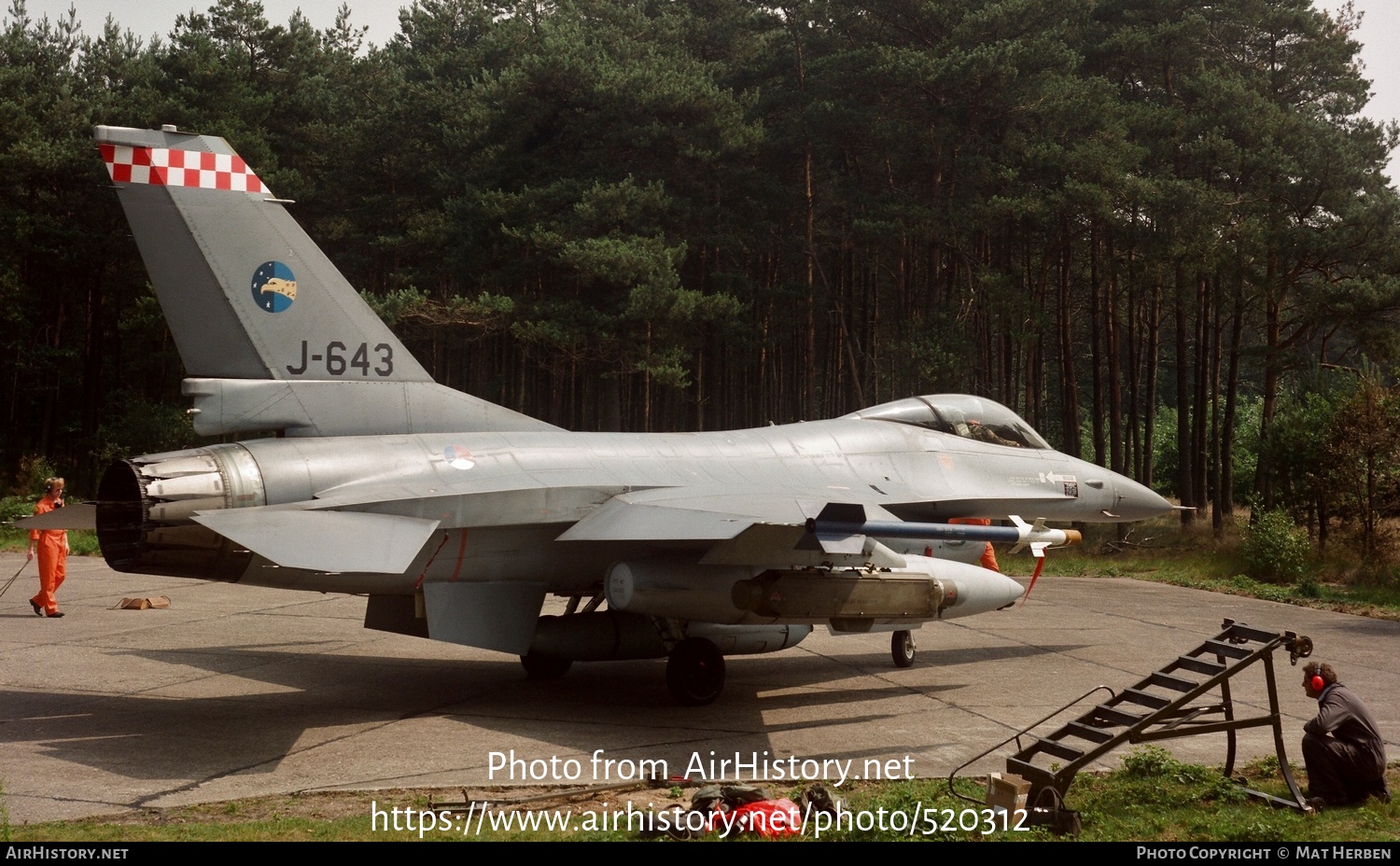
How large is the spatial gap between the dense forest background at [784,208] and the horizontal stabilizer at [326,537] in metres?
20.5

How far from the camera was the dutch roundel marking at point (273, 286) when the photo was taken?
935cm

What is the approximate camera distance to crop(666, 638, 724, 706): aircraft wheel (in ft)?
33.4

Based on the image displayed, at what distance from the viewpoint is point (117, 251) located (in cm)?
3991

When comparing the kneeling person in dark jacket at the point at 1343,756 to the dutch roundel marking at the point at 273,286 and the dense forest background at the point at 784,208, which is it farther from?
the dense forest background at the point at 784,208

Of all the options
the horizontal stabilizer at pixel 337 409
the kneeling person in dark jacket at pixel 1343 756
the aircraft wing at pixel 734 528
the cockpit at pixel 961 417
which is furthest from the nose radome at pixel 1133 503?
the horizontal stabilizer at pixel 337 409

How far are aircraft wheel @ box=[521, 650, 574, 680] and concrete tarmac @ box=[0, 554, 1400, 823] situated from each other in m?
0.14

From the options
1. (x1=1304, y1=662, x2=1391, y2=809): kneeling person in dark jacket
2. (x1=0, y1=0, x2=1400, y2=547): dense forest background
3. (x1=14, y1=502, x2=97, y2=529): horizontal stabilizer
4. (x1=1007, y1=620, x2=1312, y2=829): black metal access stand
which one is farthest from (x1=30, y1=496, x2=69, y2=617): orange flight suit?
(x1=0, y1=0, x2=1400, y2=547): dense forest background

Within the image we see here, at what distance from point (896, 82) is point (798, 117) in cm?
562

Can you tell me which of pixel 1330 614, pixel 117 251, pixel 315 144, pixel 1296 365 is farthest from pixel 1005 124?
pixel 117 251

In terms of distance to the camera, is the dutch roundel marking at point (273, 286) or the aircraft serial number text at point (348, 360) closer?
the dutch roundel marking at point (273, 286)

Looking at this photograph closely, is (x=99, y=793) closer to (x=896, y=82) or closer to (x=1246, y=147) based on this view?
(x=896, y=82)

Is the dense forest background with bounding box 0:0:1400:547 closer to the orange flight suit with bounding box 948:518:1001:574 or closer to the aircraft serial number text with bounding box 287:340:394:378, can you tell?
the orange flight suit with bounding box 948:518:1001:574

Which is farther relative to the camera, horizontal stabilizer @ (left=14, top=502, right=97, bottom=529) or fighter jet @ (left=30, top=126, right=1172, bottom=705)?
horizontal stabilizer @ (left=14, top=502, right=97, bottom=529)

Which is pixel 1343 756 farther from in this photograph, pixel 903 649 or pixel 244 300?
pixel 244 300
